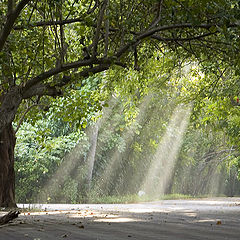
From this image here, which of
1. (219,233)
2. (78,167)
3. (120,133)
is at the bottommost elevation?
(219,233)

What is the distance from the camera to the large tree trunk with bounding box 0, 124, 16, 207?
45.8 feet

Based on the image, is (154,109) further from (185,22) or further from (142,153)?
(185,22)

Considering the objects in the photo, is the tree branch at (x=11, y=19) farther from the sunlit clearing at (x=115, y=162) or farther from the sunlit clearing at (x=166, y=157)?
the sunlit clearing at (x=166, y=157)

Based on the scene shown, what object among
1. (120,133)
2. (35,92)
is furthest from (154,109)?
(35,92)

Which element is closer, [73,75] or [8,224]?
[8,224]

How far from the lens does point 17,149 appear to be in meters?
23.8

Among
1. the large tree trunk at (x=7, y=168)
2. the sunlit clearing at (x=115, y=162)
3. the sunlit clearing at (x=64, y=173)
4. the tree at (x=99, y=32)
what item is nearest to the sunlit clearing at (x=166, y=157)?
the sunlit clearing at (x=115, y=162)

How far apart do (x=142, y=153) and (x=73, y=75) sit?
27.7 m

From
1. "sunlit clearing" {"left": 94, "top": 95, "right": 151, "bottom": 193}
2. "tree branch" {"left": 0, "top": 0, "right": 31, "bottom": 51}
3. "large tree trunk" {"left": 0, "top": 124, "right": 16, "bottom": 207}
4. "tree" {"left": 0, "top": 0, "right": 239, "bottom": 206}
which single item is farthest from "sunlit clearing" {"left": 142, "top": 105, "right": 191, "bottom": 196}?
"tree branch" {"left": 0, "top": 0, "right": 31, "bottom": 51}

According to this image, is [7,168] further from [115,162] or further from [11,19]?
[115,162]

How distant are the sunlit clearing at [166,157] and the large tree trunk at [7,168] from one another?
814 inches

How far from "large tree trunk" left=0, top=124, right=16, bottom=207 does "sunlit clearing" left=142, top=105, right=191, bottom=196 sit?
20.7 metres

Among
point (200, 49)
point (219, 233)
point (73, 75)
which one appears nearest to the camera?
point (219, 233)

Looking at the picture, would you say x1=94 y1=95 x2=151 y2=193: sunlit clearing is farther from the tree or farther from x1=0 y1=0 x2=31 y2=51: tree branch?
x1=0 y1=0 x2=31 y2=51: tree branch
